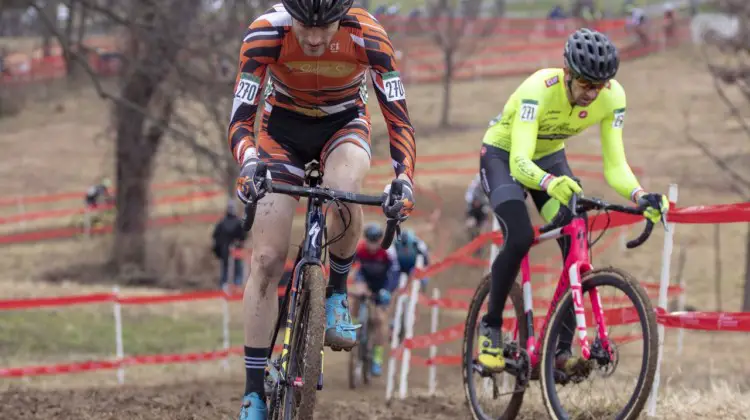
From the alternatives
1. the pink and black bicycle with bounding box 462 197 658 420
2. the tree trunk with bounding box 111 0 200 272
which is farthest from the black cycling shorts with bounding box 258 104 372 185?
the tree trunk with bounding box 111 0 200 272

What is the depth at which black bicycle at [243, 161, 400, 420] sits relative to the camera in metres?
4.98

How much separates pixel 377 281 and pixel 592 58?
28.5 feet

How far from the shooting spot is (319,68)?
556cm

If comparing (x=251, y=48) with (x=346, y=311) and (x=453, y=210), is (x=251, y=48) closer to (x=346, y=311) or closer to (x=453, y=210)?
(x=346, y=311)

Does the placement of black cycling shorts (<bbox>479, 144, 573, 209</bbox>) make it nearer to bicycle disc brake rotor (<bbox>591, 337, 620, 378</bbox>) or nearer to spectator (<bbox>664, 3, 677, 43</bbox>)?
bicycle disc brake rotor (<bbox>591, 337, 620, 378</bbox>)

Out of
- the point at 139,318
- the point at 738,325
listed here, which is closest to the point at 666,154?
the point at 139,318

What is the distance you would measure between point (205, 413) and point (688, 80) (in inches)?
1821

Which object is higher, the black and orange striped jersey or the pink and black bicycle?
the black and orange striped jersey

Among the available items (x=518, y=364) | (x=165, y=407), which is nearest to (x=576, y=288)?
(x=518, y=364)

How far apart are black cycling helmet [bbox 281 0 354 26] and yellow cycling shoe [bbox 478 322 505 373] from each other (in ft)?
8.37

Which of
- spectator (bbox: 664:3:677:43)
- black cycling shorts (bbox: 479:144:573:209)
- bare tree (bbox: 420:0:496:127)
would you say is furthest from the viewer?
spectator (bbox: 664:3:677:43)

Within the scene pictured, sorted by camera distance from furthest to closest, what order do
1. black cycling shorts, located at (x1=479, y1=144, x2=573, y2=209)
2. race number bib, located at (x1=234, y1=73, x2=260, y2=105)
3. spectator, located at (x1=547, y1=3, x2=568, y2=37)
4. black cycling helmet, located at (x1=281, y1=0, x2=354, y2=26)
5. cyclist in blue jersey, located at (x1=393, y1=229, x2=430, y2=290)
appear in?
spectator, located at (x1=547, y1=3, x2=568, y2=37) → cyclist in blue jersey, located at (x1=393, y1=229, x2=430, y2=290) → black cycling shorts, located at (x1=479, y1=144, x2=573, y2=209) → race number bib, located at (x1=234, y1=73, x2=260, y2=105) → black cycling helmet, located at (x1=281, y1=0, x2=354, y2=26)

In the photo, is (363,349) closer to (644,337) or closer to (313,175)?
(313,175)

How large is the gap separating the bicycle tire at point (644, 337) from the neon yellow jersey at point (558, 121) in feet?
2.24
